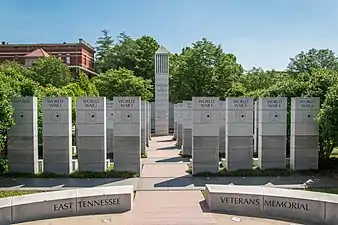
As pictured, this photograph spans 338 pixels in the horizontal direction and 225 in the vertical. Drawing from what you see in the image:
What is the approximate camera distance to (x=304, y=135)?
492 inches

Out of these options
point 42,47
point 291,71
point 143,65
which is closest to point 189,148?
point 291,71

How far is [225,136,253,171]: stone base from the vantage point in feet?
41.4

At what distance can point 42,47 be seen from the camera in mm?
54094

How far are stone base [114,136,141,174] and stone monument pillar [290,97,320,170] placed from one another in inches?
204

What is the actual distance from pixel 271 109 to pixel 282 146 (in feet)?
4.28

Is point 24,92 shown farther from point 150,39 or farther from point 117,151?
point 150,39

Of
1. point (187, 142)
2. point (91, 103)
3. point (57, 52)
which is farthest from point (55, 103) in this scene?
point (57, 52)

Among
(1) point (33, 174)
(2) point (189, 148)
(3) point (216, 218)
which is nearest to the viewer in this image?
(3) point (216, 218)

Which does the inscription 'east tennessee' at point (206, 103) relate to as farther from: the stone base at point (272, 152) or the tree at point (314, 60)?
the tree at point (314, 60)

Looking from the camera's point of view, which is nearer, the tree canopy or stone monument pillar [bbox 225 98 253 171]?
stone monument pillar [bbox 225 98 253 171]

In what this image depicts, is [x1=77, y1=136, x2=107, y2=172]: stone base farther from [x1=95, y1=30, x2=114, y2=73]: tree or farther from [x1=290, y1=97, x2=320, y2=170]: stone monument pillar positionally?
[x1=95, y1=30, x2=114, y2=73]: tree

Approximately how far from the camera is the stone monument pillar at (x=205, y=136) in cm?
1241

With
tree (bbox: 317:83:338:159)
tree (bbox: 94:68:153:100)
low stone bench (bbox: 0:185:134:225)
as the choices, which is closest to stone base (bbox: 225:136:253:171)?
tree (bbox: 317:83:338:159)

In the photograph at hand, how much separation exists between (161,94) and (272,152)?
19.7 metres
